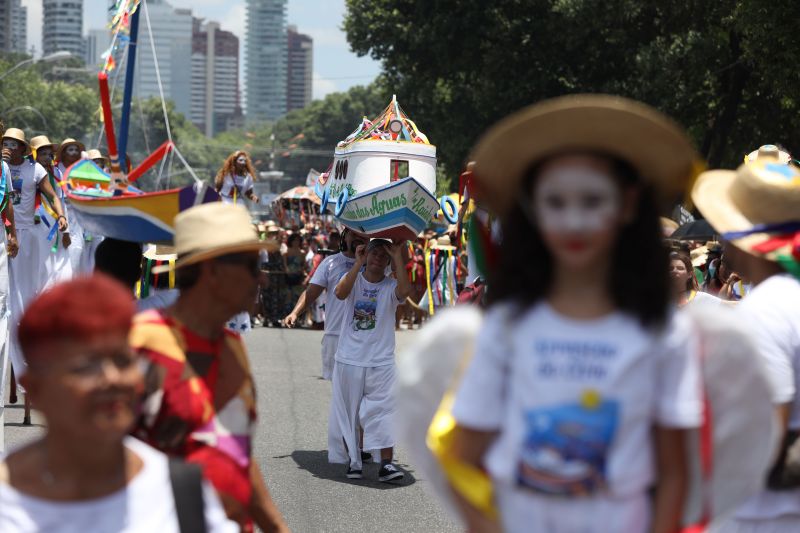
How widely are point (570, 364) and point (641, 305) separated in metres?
0.21

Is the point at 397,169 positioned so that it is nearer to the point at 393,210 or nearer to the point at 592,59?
the point at 393,210

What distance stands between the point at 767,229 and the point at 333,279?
6773mm

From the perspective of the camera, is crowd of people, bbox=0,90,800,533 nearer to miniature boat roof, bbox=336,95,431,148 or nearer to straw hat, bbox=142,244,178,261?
straw hat, bbox=142,244,178,261

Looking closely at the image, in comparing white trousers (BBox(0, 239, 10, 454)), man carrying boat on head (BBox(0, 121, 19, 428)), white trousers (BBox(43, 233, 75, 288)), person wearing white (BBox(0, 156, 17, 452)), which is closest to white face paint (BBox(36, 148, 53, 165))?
white trousers (BBox(43, 233, 75, 288))

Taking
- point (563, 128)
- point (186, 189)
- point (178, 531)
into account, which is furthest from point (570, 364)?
point (186, 189)

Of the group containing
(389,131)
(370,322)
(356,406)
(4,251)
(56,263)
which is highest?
(389,131)

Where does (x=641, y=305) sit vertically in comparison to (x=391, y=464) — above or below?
above

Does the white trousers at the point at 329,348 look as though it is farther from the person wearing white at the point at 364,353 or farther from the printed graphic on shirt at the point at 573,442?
the printed graphic on shirt at the point at 573,442

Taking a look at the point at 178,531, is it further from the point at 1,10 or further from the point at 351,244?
the point at 1,10

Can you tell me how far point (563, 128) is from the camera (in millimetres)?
3158

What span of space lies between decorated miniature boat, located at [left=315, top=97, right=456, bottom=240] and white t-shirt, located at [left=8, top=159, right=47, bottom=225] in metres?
2.60

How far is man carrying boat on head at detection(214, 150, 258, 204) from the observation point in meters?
14.8

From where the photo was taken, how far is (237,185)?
1492 centimetres

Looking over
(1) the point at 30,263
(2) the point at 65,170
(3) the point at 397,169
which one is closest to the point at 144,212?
(3) the point at 397,169
